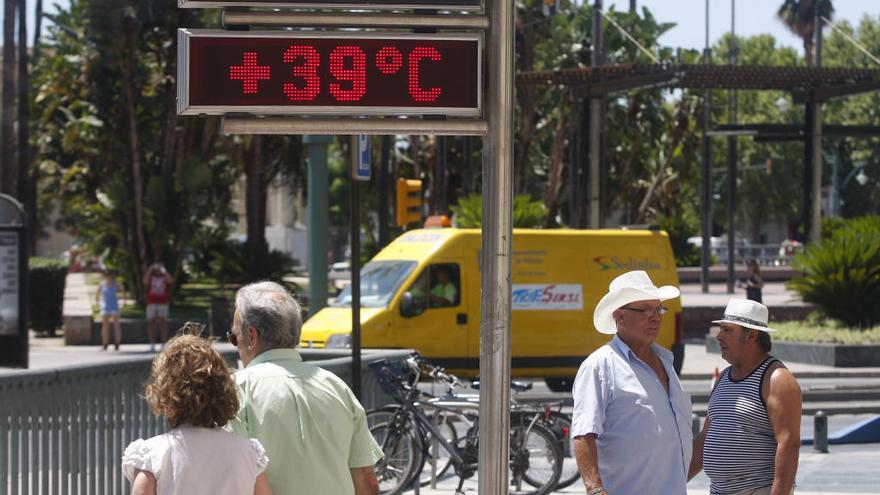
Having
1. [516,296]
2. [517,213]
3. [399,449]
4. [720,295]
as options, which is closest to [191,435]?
[399,449]

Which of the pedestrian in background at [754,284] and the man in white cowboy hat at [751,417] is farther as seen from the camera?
the pedestrian in background at [754,284]

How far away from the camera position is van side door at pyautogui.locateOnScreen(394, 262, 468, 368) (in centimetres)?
1831

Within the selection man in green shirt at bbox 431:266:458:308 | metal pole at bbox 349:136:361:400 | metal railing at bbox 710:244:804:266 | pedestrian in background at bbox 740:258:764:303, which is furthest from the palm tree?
metal pole at bbox 349:136:361:400

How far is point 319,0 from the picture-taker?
14.7 feet

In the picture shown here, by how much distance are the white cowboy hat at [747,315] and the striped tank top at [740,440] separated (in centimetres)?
15

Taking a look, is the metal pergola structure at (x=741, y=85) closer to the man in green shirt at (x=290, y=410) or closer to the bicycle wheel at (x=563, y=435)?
the bicycle wheel at (x=563, y=435)

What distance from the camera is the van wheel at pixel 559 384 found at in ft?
63.6

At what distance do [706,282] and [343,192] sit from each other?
4382 centimetres

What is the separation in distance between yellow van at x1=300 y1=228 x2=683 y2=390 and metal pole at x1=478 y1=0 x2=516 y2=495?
43.1 feet

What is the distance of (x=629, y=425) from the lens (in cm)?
530

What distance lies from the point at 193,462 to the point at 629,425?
182cm

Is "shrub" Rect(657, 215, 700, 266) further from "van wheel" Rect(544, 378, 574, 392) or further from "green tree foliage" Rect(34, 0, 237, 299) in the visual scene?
"van wheel" Rect(544, 378, 574, 392)

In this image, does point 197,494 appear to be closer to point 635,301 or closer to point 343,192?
point 635,301

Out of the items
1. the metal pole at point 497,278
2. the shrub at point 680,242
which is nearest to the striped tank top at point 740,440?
the metal pole at point 497,278
